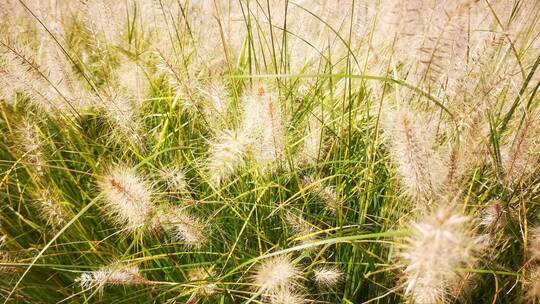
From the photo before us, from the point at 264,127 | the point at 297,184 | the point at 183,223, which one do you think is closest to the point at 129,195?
the point at 183,223

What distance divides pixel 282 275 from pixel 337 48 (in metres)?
1.56

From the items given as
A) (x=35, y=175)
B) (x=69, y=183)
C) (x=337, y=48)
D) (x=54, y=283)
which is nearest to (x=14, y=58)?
(x=35, y=175)

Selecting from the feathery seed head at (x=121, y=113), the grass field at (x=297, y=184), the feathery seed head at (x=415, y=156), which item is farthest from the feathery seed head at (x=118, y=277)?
the feathery seed head at (x=415, y=156)

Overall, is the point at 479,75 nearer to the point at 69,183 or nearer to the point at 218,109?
the point at 218,109

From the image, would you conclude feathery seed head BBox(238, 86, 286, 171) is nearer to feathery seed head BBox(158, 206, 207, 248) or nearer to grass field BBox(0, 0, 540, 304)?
grass field BBox(0, 0, 540, 304)

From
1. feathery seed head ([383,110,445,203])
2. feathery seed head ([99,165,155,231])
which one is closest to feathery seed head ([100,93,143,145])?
feathery seed head ([99,165,155,231])

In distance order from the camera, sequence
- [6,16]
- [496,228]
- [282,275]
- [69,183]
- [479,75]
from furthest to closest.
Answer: [6,16] < [69,183] < [479,75] < [496,228] < [282,275]

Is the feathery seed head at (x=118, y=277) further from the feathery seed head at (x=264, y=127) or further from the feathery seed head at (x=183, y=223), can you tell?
the feathery seed head at (x=264, y=127)

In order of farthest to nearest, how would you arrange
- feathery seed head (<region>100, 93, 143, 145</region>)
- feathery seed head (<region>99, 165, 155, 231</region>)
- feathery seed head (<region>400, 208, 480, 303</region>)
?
feathery seed head (<region>100, 93, 143, 145</region>) → feathery seed head (<region>99, 165, 155, 231</region>) → feathery seed head (<region>400, 208, 480, 303</region>)

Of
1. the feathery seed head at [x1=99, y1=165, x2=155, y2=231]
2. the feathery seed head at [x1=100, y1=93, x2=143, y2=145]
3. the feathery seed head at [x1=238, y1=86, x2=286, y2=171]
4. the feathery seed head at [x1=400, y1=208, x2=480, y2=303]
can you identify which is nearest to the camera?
the feathery seed head at [x1=400, y1=208, x2=480, y2=303]

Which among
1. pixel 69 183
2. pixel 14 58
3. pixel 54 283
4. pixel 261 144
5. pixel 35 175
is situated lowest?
pixel 54 283

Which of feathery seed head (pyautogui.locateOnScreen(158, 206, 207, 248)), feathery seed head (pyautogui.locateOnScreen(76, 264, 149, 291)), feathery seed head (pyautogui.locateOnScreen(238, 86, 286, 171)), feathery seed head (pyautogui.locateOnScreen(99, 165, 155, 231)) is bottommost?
feathery seed head (pyautogui.locateOnScreen(76, 264, 149, 291))

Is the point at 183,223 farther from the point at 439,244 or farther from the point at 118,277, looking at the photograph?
the point at 439,244

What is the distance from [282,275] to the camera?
902 mm
